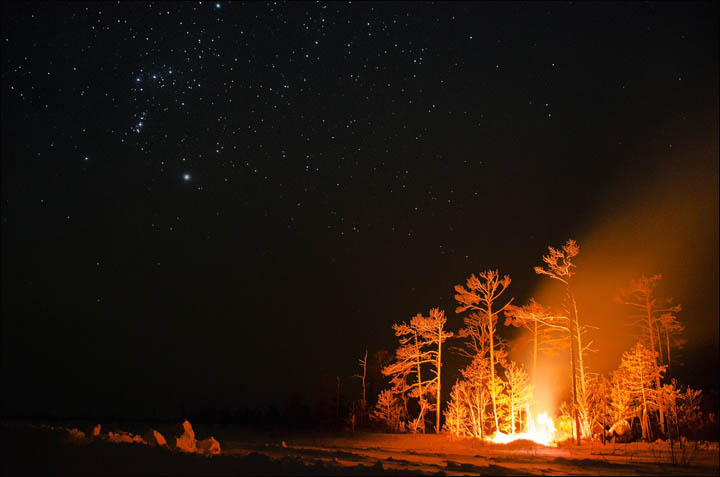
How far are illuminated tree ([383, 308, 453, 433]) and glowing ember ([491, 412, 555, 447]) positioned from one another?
6081 mm

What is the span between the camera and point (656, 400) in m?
27.0

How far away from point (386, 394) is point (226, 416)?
35827 millimetres

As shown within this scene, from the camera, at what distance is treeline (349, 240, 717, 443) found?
75.9 feet

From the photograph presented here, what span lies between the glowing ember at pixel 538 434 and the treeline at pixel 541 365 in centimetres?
51

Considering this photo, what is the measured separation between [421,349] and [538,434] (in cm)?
944

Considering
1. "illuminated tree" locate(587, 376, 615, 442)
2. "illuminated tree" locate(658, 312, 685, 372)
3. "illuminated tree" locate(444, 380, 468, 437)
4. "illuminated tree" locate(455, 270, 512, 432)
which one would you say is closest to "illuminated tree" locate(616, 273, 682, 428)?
"illuminated tree" locate(658, 312, 685, 372)

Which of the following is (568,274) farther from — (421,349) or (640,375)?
(421,349)

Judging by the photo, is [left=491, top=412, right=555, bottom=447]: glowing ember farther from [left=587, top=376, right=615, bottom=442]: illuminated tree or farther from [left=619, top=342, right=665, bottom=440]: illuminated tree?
[left=619, top=342, right=665, bottom=440]: illuminated tree

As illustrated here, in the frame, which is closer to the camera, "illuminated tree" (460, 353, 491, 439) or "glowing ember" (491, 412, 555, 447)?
"glowing ember" (491, 412, 555, 447)

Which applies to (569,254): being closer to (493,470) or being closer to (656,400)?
(656,400)

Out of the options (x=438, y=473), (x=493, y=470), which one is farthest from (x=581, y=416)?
(x=438, y=473)

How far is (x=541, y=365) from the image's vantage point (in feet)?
107

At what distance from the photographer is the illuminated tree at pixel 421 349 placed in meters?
31.0

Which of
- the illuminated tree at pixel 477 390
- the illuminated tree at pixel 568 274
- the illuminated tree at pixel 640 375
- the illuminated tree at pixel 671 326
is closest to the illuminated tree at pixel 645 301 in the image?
the illuminated tree at pixel 671 326
